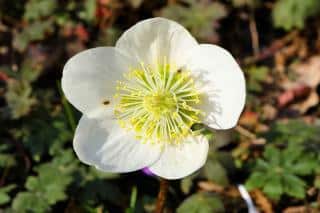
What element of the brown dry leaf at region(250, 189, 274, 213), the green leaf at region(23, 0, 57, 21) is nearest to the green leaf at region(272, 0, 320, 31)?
the brown dry leaf at region(250, 189, 274, 213)

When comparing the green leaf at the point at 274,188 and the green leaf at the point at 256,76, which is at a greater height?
the green leaf at the point at 256,76

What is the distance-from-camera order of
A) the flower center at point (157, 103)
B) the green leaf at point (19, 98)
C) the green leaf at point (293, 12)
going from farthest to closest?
the green leaf at point (293, 12) < the green leaf at point (19, 98) < the flower center at point (157, 103)

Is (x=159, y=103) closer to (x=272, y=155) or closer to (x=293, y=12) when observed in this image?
(x=272, y=155)

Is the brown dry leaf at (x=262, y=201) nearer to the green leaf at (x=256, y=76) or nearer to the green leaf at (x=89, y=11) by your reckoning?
the green leaf at (x=256, y=76)

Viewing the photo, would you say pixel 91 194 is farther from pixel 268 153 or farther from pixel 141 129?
pixel 268 153

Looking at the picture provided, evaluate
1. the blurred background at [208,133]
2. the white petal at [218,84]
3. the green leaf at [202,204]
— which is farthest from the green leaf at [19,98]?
the white petal at [218,84]

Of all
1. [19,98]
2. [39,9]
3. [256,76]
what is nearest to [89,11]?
[39,9]
